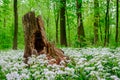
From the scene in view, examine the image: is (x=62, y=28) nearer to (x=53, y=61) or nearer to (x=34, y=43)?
(x=34, y=43)

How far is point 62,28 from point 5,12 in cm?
862

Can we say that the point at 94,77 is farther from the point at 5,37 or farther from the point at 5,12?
the point at 5,37

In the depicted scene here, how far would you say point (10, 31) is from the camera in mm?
44438

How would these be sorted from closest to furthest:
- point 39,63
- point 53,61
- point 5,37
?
point 39,63, point 53,61, point 5,37

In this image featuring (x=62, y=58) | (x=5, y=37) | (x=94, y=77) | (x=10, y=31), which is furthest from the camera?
(x=10, y=31)

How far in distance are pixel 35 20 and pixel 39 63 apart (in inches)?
117

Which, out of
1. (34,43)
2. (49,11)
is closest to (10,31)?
(49,11)

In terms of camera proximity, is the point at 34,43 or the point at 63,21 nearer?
the point at 34,43

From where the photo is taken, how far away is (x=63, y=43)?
25891mm

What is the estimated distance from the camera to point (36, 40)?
12.2 meters

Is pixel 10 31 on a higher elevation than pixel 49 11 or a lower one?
lower

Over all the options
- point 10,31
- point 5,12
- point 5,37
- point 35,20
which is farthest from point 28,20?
point 10,31

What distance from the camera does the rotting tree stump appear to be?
37.9ft

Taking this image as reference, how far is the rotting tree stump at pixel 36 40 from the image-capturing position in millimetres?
11562
